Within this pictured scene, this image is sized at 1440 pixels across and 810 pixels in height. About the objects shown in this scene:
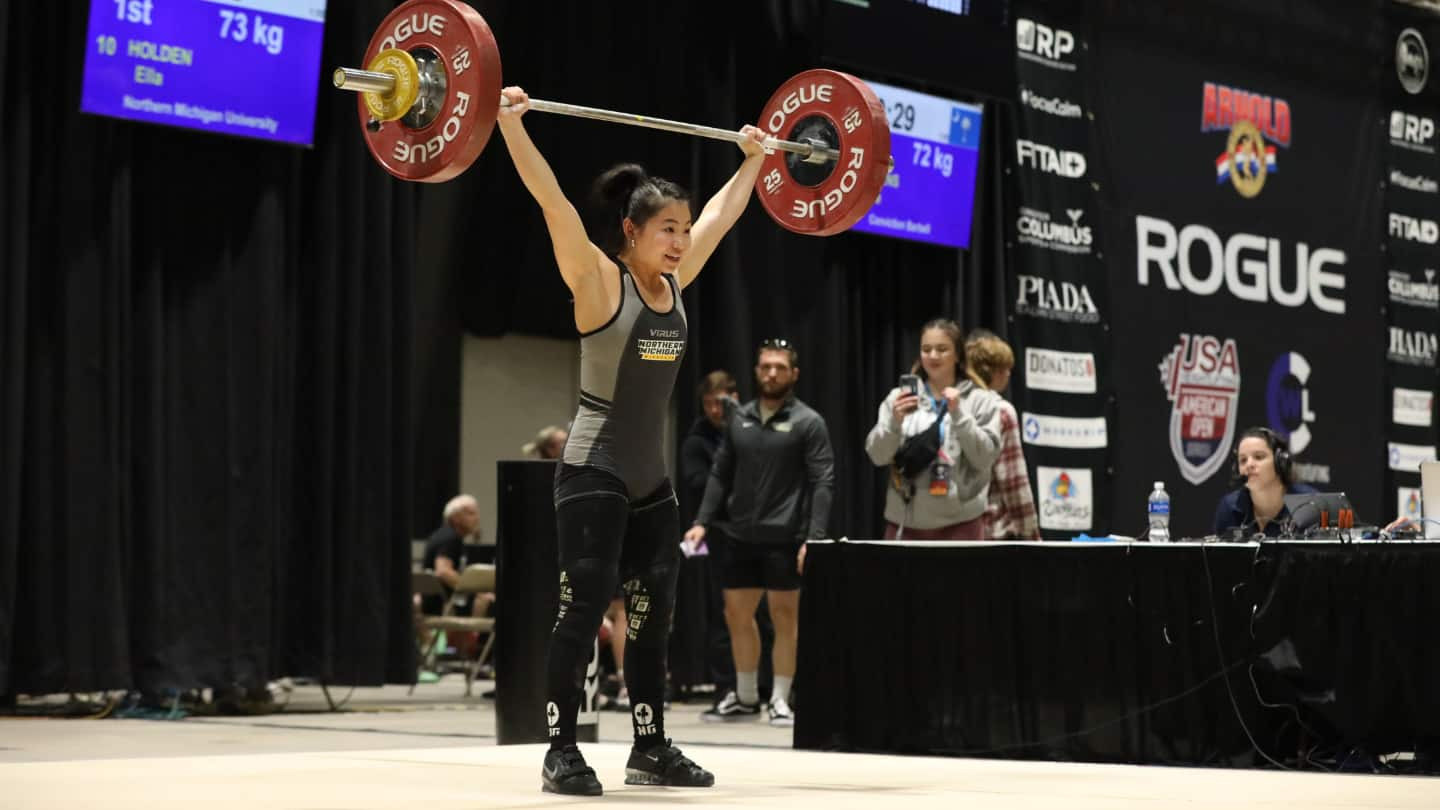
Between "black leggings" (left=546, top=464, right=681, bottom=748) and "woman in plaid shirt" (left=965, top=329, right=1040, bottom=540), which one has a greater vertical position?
"woman in plaid shirt" (left=965, top=329, right=1040, bottom=540)

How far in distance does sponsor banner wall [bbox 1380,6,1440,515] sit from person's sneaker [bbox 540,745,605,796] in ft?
28.3

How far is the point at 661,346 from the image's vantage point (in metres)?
3.82

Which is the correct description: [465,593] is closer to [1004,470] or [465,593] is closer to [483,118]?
[1004,470]

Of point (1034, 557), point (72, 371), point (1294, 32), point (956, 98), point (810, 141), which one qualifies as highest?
point (1294, 32)

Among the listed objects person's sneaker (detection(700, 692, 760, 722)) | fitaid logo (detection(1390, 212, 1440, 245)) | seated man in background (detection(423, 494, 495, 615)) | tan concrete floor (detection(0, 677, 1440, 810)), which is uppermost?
fitaid logo (detection(1390, 212, 1440, 245))

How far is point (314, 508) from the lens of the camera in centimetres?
730

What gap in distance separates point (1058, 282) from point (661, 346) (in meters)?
6.06

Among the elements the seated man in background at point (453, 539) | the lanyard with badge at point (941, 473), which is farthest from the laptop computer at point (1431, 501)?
the seated man in background at point (453, 539)

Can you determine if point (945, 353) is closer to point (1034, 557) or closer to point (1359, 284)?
point (1034, 557)

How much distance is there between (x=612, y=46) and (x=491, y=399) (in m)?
2.35

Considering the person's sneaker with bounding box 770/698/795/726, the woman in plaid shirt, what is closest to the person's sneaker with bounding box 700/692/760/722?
the person's sneaker with bounding box 770/698/795/726

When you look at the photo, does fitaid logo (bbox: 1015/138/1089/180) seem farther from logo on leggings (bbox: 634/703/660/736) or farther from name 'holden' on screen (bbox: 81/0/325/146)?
logo on leggings (bbox: 634/703/660/736)

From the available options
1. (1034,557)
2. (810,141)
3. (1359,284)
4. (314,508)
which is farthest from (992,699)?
(1359,284)

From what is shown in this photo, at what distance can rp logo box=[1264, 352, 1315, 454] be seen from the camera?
34.9 feet
